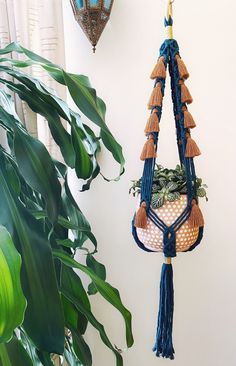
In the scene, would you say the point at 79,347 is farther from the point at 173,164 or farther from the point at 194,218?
the point at 173,164

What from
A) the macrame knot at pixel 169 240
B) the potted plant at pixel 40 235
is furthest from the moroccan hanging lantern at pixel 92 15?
the macrame knot at pixel 169 240

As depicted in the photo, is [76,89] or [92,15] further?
[92,15]

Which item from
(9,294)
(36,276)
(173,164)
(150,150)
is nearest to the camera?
(9,294)

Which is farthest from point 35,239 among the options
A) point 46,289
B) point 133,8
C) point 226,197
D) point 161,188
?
point 133,8

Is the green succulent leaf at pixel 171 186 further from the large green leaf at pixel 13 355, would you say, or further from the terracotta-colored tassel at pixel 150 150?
the large green leaf at pixel 13 355

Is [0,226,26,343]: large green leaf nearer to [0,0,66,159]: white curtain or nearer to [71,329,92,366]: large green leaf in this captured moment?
[71,329,92,366]: large green leaf

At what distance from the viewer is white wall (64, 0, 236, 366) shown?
3.62 ft

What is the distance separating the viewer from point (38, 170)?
2.02 ft

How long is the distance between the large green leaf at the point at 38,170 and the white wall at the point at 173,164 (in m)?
0.56

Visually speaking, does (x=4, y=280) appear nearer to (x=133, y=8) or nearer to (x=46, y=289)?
(x=46, y=289)

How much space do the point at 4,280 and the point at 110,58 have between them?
0.90 meters

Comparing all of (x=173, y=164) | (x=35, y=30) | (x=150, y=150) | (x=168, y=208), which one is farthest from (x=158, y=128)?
(x=35, y=30)

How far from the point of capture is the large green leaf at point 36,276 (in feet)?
1.70

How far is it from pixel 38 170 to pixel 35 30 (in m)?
0.69
